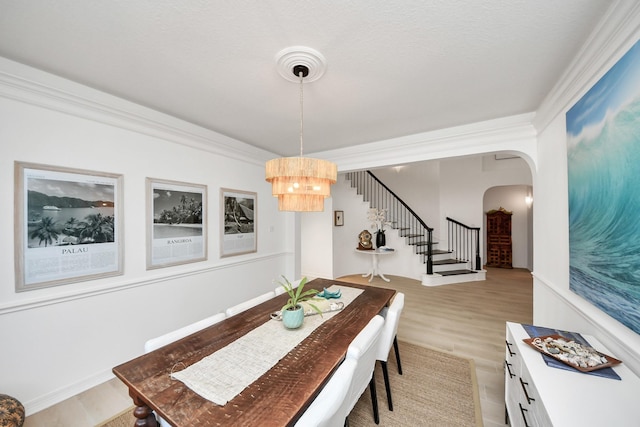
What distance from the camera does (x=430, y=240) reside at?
5043 mm

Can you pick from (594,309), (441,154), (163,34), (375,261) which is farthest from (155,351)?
(375,261)

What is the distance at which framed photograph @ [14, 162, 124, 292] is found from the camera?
170 centimetres

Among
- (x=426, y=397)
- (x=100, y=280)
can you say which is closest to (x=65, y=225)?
(x=100, y=280)

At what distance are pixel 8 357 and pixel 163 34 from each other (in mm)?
2429

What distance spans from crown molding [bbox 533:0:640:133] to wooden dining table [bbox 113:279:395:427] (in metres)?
2.08

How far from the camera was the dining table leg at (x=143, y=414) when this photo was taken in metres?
1.07

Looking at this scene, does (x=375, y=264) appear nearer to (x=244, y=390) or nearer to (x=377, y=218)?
(x=377, y=218)

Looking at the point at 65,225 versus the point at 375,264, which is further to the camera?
the point at 375,264

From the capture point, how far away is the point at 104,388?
2.01 meters

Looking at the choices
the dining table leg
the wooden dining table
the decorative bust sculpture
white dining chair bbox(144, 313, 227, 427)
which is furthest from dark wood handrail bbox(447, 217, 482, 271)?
the dining table leg

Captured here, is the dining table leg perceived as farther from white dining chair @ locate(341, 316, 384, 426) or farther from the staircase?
the staircase

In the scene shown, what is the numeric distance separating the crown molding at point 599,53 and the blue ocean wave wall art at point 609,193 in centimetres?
7

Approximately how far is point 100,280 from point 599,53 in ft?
12.6

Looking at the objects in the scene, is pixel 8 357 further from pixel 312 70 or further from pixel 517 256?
pixel 517 256
